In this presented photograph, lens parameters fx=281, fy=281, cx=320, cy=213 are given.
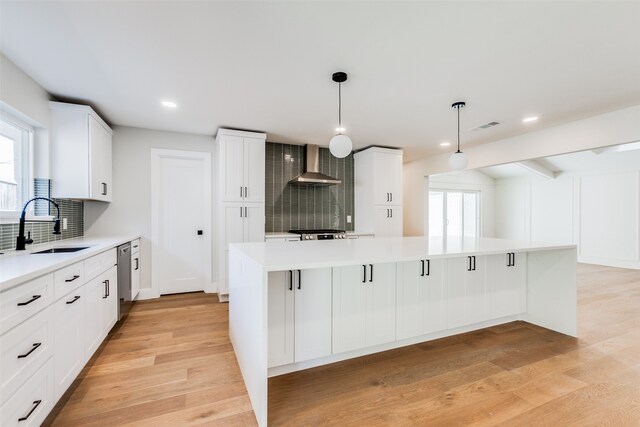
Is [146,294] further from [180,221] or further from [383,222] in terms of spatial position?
[383,222]

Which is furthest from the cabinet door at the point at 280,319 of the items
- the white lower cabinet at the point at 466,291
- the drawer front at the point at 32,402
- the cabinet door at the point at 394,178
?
the cabinet door at the point at 394,178

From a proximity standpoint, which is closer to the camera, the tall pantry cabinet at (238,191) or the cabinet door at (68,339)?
the cabinet door at (68,339)

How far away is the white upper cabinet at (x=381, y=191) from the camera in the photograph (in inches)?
195

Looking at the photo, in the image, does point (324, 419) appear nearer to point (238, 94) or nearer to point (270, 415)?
point (270, 415)

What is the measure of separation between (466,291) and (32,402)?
3.14 m

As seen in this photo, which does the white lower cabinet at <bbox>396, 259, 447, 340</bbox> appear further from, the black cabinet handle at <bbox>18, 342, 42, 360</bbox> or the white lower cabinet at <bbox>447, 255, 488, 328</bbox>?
the black cabinet handle at <bbox>18, 342, 42, 360</bbox>

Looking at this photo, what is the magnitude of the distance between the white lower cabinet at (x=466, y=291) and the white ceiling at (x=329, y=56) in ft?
5.60

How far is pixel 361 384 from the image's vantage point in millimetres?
1976

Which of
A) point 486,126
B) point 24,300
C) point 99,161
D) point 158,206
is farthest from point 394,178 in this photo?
point 24,300

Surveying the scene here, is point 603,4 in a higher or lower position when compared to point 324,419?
higher

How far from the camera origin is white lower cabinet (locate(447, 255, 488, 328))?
8.66ft

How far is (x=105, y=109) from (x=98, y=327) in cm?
242

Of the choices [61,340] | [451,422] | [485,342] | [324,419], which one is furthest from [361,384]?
[61,340]

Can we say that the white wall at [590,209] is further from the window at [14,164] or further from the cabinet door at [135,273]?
the window at [14,164]
